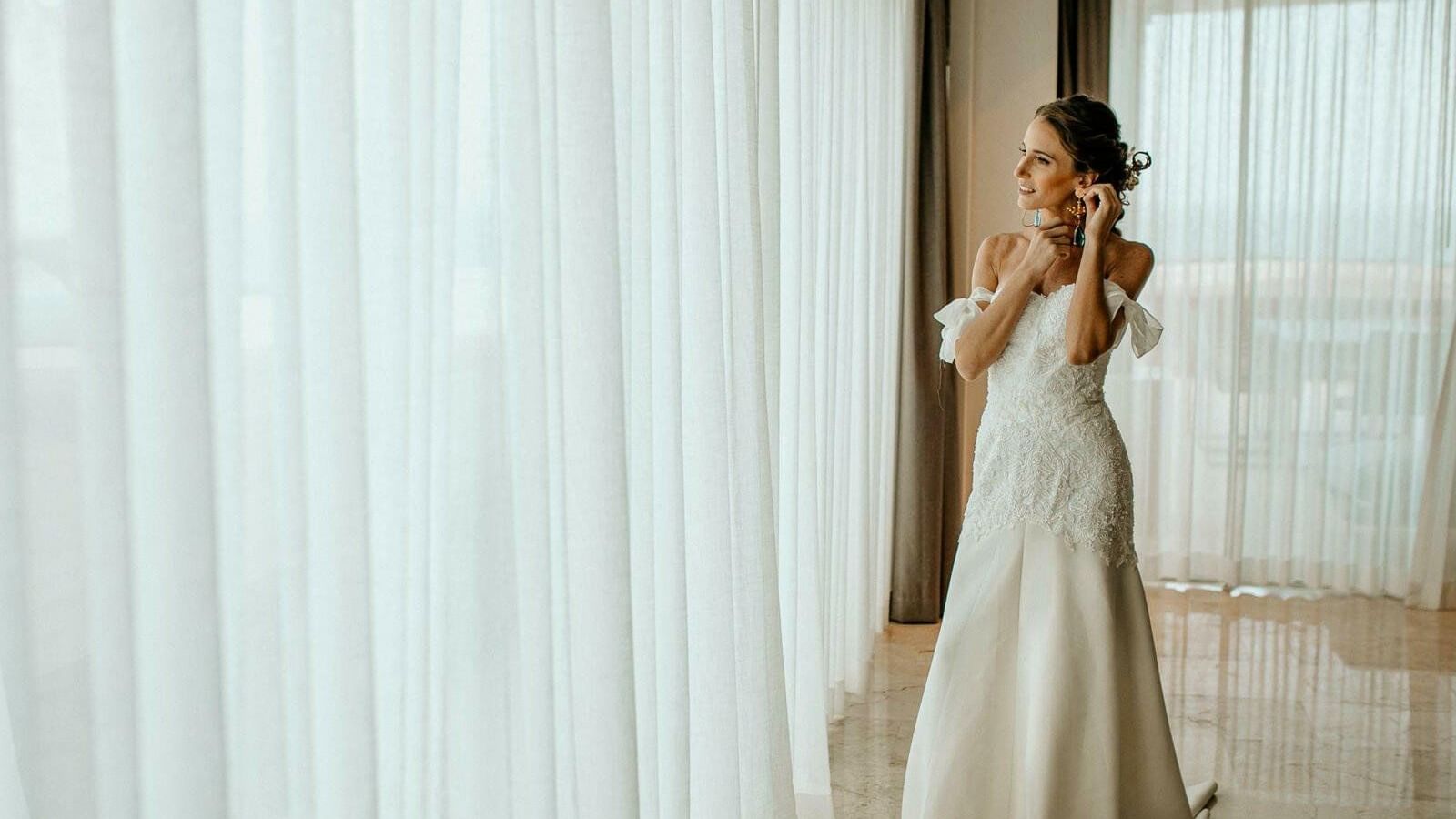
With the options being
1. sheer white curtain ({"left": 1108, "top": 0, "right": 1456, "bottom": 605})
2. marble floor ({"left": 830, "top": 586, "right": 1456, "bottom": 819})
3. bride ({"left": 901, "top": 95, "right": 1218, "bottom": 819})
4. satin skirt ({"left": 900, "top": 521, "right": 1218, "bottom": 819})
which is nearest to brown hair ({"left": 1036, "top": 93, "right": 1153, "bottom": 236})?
bride ({"left": 901, "top": 95, "right": 1218, "bottom": 819})

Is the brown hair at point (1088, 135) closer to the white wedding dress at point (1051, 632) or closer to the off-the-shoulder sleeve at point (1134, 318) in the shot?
the off-the-shoulder sleeve at point (1134, 318)

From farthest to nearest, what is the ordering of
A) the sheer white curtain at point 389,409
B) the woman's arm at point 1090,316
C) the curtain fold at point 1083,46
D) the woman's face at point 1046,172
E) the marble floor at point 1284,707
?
1. the curtain fold at point 1083,46
2. the marble floor at point 1284,707
3. the woman's face at point 1046,172
4. the woman's arm at point 1090,316
5. the sheer white curtain at point 389,409

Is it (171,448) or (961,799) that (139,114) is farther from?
(961,799)

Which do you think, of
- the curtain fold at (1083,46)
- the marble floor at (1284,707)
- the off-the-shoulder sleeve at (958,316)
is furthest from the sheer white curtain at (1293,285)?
the off-the-shoulder sleeve at (958,316)

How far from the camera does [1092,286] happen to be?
9.13 feet

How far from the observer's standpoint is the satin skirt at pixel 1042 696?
2820mm

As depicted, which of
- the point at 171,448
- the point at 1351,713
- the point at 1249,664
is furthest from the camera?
the point at 1249,664

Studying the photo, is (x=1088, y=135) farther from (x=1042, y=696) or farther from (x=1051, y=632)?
(x=1042, y=696)

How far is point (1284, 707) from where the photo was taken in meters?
4.23

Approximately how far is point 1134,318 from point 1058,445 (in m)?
0.34

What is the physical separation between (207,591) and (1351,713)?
405 cm

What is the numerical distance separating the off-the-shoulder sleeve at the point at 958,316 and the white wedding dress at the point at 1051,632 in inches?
4.8

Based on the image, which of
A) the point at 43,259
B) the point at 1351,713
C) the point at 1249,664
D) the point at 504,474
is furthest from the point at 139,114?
the point at 1249,664

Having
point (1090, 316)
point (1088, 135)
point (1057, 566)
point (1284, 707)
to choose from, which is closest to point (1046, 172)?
point (1088, 135)
